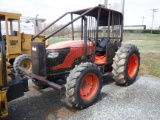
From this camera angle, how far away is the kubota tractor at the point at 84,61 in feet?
13.5

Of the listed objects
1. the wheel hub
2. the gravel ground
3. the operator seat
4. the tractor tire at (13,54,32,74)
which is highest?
the operator seat

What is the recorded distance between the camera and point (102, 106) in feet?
14.2

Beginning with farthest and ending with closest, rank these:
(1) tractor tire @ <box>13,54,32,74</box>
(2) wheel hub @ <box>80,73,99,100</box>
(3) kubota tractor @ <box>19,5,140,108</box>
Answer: (1) tractor tire @ <box>13,54,32,74</box> → (2) wheel hub @ <box>80,73,99,100</box> → (3) kubota tractor @ <box>19,5,140,108</box>

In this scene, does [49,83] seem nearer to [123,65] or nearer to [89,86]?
[89,86]

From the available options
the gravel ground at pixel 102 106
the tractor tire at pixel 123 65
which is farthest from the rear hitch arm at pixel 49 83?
the tractor tire at pixel 123 65

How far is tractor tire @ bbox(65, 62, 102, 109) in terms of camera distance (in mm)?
3977

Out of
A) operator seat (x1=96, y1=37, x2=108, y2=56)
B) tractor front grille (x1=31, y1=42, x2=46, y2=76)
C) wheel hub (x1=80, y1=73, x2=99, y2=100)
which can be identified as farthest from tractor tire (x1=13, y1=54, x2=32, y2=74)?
wheel hub (x1=80, y1=73, x2=99, y2=100)

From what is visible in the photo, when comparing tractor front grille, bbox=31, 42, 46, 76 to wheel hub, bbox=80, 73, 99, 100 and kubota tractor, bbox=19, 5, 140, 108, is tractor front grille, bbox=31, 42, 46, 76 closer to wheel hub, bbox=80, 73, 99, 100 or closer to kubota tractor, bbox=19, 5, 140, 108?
kubota tractor, bbox=19, 5, 140, 108

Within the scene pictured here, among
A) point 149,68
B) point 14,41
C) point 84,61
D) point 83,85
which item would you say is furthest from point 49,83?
point 149,68

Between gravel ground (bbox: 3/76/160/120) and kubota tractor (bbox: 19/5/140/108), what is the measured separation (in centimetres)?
23

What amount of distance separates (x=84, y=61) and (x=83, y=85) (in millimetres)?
785

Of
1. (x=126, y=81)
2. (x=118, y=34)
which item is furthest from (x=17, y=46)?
(x=126, y=81)

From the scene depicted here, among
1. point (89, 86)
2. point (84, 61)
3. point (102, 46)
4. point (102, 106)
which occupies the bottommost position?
point (102, 106)

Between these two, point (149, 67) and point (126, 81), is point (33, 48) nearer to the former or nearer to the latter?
point (126, 81)
